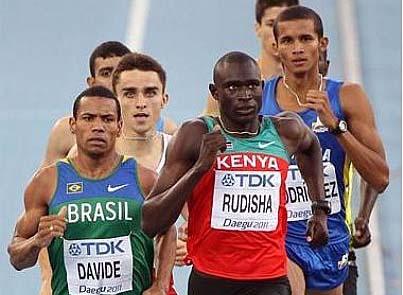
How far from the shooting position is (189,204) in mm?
7309

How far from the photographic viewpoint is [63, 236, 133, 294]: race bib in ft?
24.5

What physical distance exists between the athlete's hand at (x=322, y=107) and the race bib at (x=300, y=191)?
0.34 m

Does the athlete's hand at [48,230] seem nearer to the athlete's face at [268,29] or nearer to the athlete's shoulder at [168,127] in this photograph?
the athlete's shoulder at [168,127]

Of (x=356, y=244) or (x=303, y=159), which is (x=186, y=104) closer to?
(x=356, y=244)

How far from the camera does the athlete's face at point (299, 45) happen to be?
8.38 m

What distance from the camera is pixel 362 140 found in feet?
27.4

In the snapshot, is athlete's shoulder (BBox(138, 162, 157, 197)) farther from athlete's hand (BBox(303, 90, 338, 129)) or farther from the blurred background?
the blurred background

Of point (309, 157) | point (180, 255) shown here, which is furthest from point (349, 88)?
point (180, 255)

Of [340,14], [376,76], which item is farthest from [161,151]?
[340,14]

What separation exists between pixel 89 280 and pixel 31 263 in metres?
0.30

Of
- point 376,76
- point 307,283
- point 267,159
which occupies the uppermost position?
point 376,76

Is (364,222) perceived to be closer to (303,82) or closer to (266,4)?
(303,82)

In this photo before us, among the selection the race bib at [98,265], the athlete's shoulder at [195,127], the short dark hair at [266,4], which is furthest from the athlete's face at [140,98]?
the short dark hair at [266,4]

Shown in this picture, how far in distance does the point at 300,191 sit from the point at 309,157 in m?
0.66
